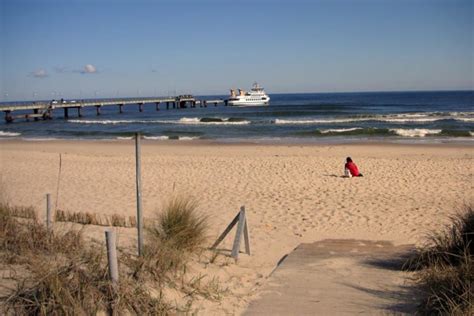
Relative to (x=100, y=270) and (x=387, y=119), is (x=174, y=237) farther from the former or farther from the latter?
(x=387, y=119)

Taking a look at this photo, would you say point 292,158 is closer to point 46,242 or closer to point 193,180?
point 193,180

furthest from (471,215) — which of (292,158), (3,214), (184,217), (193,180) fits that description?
(292,158)

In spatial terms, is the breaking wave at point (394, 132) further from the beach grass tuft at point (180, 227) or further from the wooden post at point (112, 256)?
the wooden post at point (112, 256)

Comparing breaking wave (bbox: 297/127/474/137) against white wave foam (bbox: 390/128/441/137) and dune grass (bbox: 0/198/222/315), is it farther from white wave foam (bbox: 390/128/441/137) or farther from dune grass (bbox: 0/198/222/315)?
dune grass (bbox: 0/198/222/315)

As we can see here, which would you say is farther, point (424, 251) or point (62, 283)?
point (424, 251)

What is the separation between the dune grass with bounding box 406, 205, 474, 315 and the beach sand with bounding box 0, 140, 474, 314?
1754 millimetres

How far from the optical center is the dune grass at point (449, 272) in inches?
161

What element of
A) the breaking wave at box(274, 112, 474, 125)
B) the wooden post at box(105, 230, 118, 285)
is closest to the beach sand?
the wooden post at box(105, 230, 118, 285)

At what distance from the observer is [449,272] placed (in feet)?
15.9

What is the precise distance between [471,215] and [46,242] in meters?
4.84

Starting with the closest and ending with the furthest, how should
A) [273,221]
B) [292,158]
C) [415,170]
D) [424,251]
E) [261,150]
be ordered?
[424,251] < [273,221] < [415,170] < [292,158] < [261,150]

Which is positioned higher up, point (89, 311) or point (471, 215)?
point (471, 215)

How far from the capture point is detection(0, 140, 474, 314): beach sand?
25.3ft

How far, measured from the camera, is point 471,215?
18.1 feet
